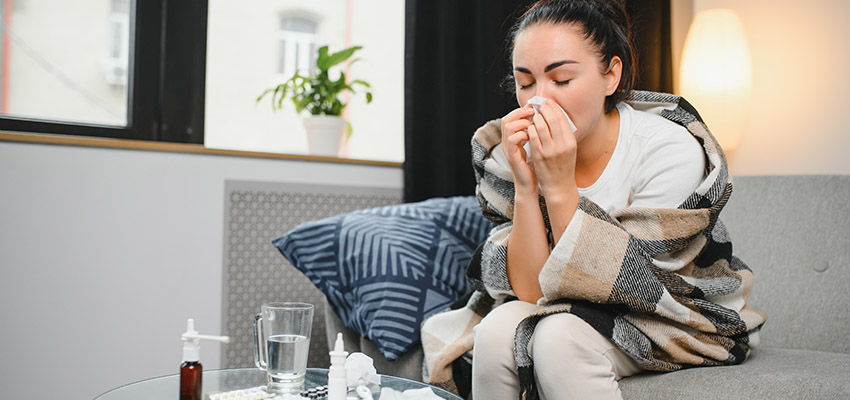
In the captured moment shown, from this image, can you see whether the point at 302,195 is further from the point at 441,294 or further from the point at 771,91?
the point at 771,91

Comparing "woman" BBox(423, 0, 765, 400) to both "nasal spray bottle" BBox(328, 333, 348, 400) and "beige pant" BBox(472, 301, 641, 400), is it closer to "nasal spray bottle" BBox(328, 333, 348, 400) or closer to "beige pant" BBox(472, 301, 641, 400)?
"beige pant" BBox(472, 301, 641, 400)

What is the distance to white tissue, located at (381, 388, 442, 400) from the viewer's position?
0.86 metres

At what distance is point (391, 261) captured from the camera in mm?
1429

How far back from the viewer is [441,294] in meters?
1.43

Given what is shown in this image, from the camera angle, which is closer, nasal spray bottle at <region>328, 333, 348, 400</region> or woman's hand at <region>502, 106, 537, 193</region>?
nasal spray bottle at <region>328, 333, 348, 400</region>

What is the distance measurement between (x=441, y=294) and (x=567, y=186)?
1.42 feet

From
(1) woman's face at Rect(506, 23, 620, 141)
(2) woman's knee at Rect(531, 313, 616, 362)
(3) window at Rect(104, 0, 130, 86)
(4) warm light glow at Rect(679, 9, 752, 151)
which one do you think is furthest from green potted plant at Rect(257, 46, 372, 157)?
(2) woman's knee at Rect(531, 313, 616, 362)

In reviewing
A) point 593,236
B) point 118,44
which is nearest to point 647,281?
point 593,236

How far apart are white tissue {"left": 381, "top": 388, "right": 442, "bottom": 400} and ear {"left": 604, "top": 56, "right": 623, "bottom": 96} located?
64 cm

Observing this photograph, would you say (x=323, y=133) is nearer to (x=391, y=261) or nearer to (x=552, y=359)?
(x=391, y=261)

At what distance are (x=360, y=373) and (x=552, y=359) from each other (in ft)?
0.90

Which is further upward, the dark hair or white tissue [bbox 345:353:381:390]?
the dark hair

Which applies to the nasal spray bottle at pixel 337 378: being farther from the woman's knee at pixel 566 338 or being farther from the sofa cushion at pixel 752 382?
the sofa cushion at pixel 752 382

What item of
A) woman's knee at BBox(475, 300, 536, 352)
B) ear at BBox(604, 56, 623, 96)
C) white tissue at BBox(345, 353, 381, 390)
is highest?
ear at BBox(604, 56, 623, 96)
